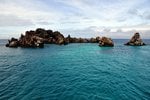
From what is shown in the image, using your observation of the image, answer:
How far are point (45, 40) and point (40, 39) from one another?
39.6 m

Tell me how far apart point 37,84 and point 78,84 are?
748 centimetres

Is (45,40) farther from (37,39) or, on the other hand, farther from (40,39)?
(37,39)

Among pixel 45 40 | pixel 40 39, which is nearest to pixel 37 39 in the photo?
pixel 40 39

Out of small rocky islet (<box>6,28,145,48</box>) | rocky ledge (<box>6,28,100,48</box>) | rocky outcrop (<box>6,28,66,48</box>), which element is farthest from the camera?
small rocky islet (<box>6,28,145,48</box>)

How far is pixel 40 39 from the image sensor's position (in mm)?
108875

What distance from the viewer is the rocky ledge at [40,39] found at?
10570 centimetres

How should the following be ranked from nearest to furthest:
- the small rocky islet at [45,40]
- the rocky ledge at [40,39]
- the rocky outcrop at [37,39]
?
1. the rocky outcrop at [37,39]
2. the rocky ledge at [40,39]
3. the small rocky islet at [45,40]

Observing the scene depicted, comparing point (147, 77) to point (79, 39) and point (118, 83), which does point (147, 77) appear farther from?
point (79, 39)

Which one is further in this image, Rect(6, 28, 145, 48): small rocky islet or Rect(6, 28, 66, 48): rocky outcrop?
Rect(6, 28, 145, 48): small rocky islet

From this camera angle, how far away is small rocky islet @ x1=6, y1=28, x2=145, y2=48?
347 feet

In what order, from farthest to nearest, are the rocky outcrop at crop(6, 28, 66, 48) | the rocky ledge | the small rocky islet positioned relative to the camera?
the small rocky islet
the rocky ledge
the rocky outcrop at crop(6, 28, 66, 48)

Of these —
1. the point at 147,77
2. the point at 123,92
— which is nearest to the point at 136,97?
the point at 123,92

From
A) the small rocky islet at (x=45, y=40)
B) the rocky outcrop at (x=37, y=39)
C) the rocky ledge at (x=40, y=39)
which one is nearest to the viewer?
the rocky outcrop at (x=37, y=39)

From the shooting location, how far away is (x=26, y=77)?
1348 inches
